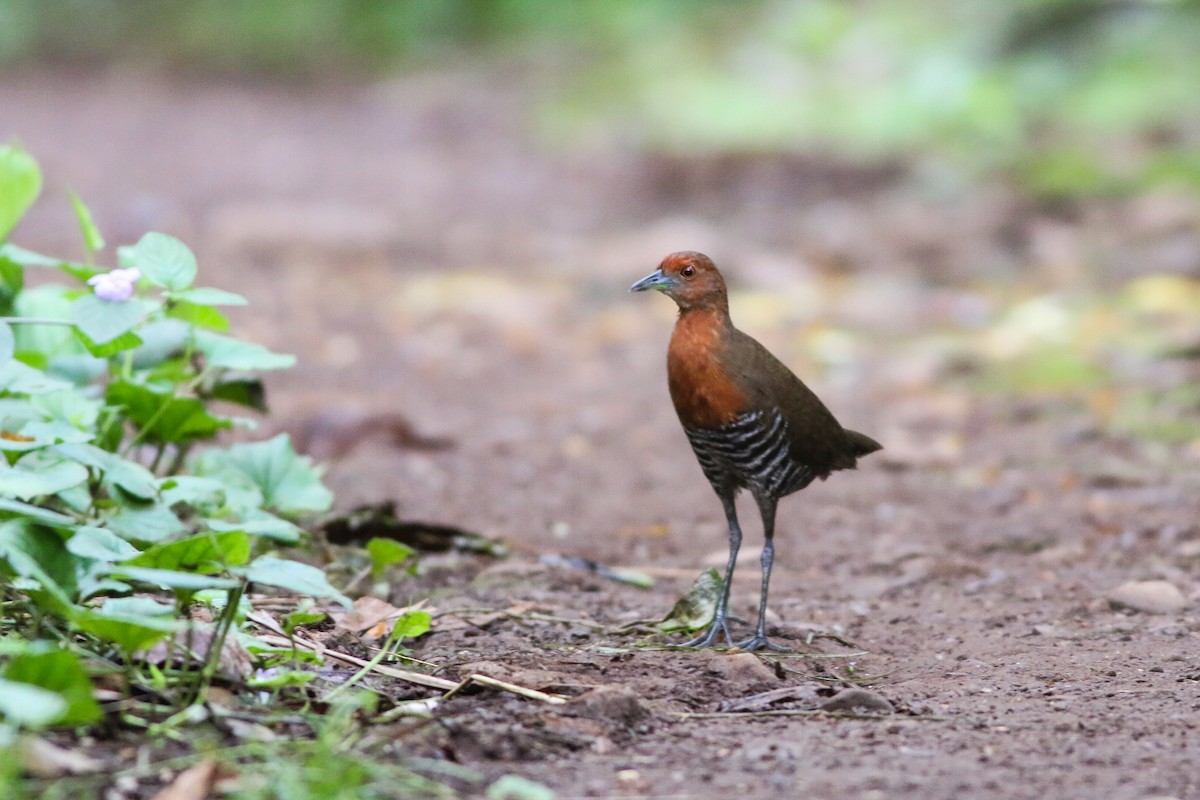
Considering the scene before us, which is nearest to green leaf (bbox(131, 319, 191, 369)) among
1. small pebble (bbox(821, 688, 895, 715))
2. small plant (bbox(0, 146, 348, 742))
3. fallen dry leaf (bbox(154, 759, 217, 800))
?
small plant (bbox(0, 146, 348, 742))

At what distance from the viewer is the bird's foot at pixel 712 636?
3701 mm

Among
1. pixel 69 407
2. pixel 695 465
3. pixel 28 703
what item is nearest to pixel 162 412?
pixel 69 407

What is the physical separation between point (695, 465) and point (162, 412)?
284 cm

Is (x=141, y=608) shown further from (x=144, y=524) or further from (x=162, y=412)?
(x=162, y=412)

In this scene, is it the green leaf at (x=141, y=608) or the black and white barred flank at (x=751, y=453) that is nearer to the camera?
the green leaf at (x=141, y=608)

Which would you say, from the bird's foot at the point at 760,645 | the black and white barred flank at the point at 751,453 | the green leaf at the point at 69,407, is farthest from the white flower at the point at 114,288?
the bird's foot at the point at 760,645

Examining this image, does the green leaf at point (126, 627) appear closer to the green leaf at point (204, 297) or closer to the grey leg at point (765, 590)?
the green leaf at point (204, 297)

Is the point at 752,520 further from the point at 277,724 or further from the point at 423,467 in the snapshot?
the point at 277,724

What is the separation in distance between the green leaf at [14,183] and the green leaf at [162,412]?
Answer: 550mm

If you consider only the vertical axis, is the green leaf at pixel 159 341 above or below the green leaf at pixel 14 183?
below

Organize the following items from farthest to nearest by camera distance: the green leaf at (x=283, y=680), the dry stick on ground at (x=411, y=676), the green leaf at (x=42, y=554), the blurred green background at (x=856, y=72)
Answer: the blurred green background at (x=856, y=72), the dry stick on ground at (x=411, y=676), the green leaf at (x=283, y=680), the green leaf at (x=42, y=554)

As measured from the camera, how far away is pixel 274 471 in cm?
397

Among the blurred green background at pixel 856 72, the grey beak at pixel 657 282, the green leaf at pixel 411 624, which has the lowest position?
the green leaf at pixel 411 624

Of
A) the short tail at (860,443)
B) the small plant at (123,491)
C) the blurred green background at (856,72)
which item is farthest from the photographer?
the blurred green background at (856,72)
